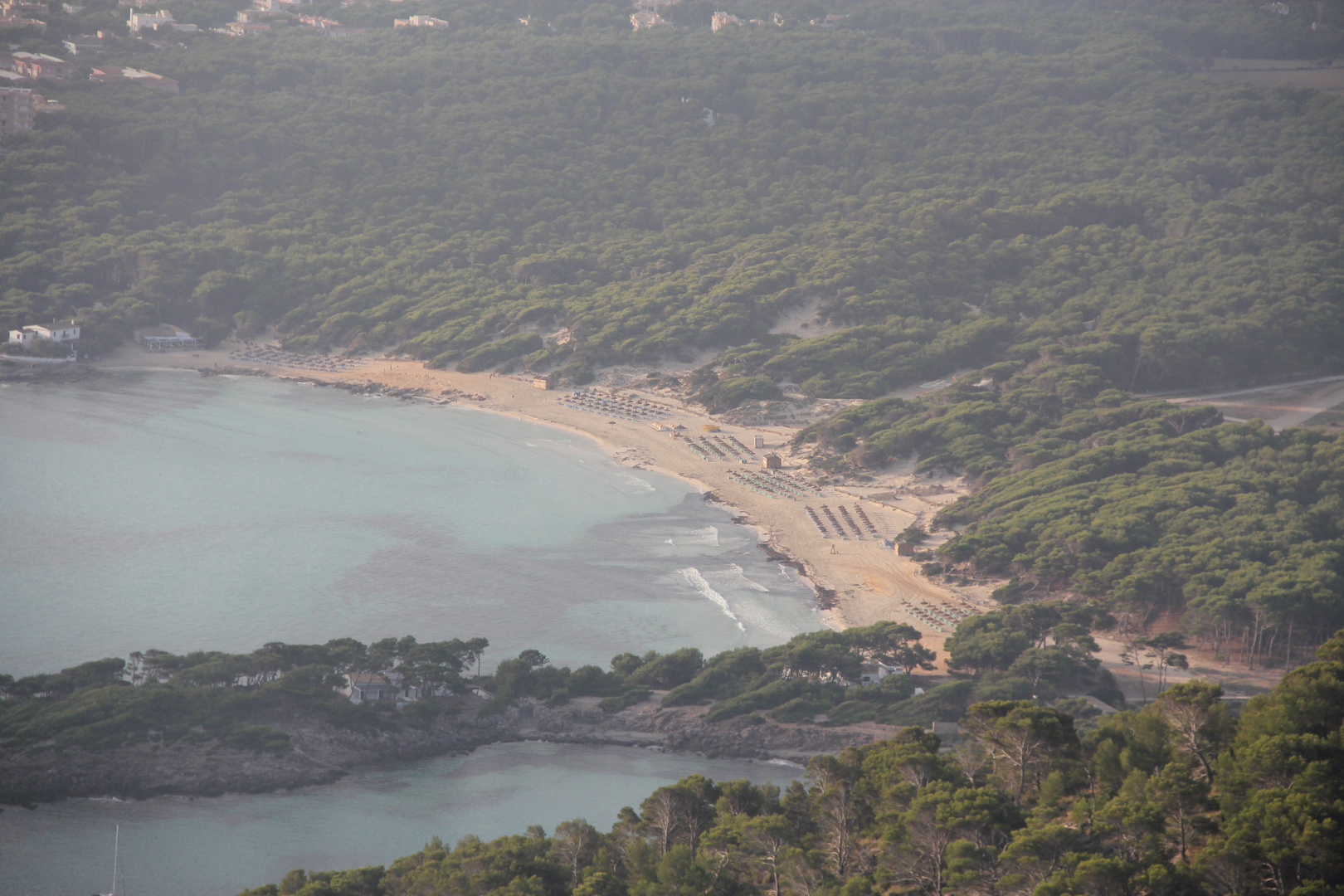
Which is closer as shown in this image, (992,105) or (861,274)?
(861,274)

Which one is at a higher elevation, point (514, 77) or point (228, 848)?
point (514, 77)

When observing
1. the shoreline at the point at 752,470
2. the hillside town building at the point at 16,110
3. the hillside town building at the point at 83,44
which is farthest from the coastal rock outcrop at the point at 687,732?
the hillside town building at the point at 83,44

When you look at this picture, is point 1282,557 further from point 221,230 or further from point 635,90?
point 635,90

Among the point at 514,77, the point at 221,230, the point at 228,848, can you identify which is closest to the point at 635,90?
the point at 514,77

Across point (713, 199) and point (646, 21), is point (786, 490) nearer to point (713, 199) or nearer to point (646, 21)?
point (713, 199)

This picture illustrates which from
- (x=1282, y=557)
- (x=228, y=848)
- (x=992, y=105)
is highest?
(x=992, y=105)
